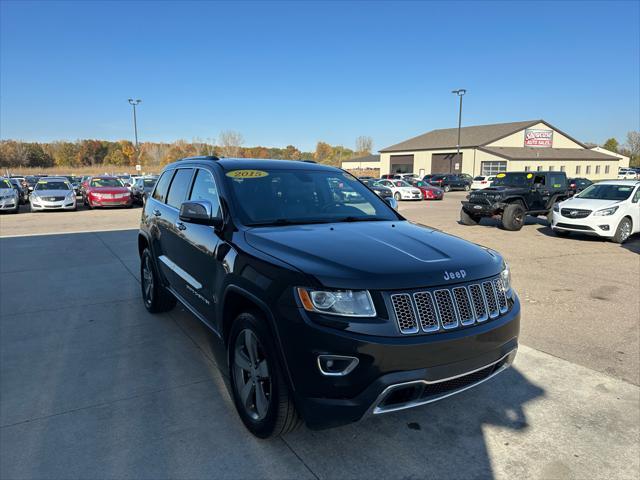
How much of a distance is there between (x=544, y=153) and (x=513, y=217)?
175 ft

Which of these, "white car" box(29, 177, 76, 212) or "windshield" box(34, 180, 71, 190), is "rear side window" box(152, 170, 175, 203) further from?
"windshield" box(34, 180, 71, 190)

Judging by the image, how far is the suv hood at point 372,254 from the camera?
2.43m

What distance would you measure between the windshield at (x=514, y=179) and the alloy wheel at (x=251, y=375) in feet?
44.4

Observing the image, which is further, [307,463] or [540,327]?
[540,327]

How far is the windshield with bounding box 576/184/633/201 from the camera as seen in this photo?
11.7 meters

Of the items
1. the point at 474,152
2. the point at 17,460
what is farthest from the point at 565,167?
the point at 17,460

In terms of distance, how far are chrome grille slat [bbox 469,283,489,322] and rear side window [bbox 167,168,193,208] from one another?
288 cm

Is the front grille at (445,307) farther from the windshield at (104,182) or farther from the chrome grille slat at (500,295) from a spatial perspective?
the windshield at (104,182)

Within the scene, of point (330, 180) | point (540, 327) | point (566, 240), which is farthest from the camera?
point (566, 240)

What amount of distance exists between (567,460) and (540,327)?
2.57 m

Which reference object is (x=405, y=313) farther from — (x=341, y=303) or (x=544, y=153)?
(x=544, y=153)

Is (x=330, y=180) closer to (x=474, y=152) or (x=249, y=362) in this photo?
(x=249, y=362)

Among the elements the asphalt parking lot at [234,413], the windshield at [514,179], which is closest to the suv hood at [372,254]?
the asphalt parking lot at [234,413]

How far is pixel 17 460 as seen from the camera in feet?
8.84
